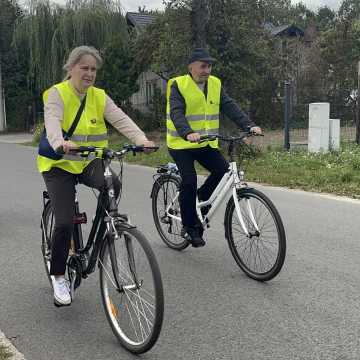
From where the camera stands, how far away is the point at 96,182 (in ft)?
12.5

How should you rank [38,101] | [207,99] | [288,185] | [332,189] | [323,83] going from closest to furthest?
[207,99]
[332,189]
[288,185]
[323,83]
[38,101]

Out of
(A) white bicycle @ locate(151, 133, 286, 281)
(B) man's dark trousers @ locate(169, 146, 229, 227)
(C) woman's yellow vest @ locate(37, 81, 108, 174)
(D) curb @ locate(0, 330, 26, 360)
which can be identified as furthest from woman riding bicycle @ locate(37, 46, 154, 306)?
(B) man's dark trousers @ locate(169, 146, 229, 227)

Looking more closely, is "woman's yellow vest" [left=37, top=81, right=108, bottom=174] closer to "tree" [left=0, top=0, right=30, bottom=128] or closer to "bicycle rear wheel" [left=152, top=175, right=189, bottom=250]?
"bicycle rear wheel" [left=152, top=175, right=189, bottom=250]

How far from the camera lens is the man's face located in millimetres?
4923

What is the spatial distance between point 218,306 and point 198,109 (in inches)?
74.3

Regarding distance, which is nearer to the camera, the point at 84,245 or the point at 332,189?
the point at 84,245

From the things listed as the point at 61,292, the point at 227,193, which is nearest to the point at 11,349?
the point at 61,292

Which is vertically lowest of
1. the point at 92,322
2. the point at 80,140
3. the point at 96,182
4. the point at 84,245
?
Answer: the point at 92,322

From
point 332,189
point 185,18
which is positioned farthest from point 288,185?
point 185,18

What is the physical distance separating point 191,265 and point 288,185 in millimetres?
4850

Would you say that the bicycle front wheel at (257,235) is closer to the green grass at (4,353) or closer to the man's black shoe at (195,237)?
the man's black shoe at (195,237)

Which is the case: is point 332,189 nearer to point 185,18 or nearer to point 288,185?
point 288,185

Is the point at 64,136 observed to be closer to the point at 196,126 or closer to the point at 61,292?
the point at 61,292

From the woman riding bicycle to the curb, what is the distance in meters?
0.46
